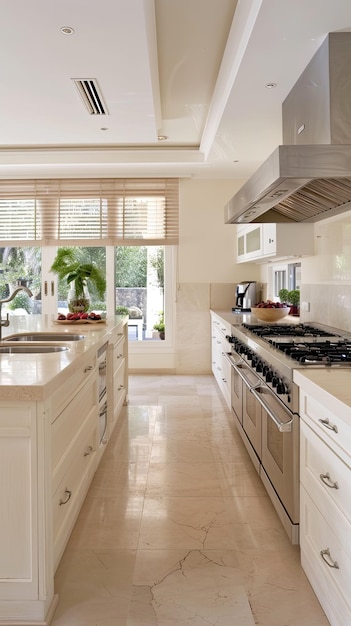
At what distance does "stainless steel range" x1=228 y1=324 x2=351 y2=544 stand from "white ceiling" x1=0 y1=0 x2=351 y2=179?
1.57m

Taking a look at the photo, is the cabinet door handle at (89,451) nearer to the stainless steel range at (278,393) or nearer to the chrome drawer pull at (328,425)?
the stainless steel range at (278,393)

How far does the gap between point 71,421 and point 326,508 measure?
1072mm

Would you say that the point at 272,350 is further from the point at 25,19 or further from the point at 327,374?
the point at 25,19

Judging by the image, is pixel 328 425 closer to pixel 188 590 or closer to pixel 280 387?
pixel 280 387

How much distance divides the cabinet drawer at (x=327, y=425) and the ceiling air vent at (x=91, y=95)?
2601mm

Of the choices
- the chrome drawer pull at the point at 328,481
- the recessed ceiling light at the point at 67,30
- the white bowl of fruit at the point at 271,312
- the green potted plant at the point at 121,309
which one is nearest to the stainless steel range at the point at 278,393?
the chrome drawer pull at the point at 328,481

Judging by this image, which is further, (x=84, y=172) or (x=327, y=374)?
(x=84, y=172)

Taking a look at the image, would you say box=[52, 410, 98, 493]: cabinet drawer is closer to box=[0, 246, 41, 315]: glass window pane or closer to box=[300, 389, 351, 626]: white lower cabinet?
box=[300, 389, 351, 626]: white lower cabinet

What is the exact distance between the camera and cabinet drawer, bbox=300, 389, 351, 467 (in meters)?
1.38

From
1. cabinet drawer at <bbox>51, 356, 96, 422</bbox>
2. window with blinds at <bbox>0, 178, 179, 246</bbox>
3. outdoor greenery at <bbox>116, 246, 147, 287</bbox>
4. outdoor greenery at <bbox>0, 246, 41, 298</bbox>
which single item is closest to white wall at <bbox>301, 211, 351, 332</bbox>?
cabinet drawer at <bbox>51, 356, 96, 422</bbox>

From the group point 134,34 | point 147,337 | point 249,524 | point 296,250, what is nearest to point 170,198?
point 147,337

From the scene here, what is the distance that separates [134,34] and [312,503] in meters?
2.51

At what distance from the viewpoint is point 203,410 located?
436 cm

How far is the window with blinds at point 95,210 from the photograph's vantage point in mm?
5867
